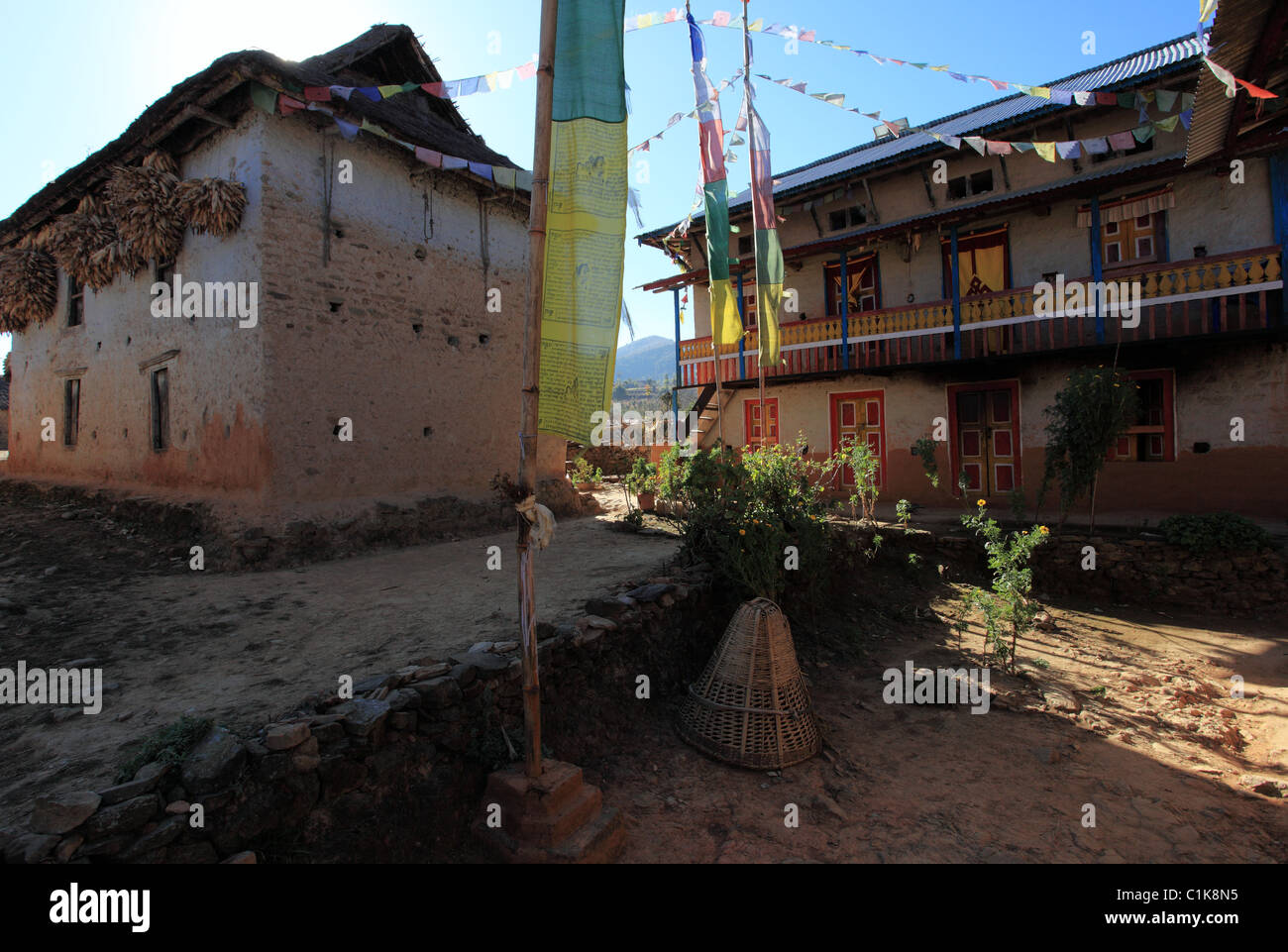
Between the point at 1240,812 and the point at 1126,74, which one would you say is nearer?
the point at 1240,812

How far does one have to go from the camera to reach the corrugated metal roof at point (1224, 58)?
A: 5.11m

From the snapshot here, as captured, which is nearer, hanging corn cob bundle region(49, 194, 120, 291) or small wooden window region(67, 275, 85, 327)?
hanging corn cob bundle region(49, 194, 120, 291)

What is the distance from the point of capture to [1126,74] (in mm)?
11273

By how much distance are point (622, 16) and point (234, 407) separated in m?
7.31

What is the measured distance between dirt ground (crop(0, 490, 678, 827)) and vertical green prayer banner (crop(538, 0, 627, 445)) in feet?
8.12

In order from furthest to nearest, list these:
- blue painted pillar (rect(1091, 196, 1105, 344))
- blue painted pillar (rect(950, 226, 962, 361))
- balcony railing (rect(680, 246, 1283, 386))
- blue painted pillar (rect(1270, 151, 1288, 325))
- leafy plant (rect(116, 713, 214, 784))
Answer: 1. blue painted pillar (rect(950, 226, 962, 361))
2. blue painted pillar (rect(1091, 196, 1105, 344))
3. balcony railing (rect(680, 246, 1283, 386))
4. blue painted pillar (rect(1270, 151, 1288, 325))
5. leafy plant (rect(116, 713, 214, 784))

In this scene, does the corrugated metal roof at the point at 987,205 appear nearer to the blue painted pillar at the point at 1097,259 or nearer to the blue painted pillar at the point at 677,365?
the blue painted pillar at the point at 1097,259

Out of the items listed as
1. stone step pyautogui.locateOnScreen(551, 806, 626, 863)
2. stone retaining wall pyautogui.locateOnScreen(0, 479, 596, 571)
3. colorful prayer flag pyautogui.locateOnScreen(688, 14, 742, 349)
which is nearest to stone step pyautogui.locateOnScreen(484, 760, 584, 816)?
stone step pyautogui.locateOnScreen(551, 806, 626, 863)

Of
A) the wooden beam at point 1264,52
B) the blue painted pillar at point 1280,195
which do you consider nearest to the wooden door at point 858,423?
the blue painted pillar at point 1280,195

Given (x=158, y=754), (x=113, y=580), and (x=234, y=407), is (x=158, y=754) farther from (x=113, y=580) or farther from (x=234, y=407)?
(x=234, y=407)

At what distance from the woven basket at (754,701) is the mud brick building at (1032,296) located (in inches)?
177

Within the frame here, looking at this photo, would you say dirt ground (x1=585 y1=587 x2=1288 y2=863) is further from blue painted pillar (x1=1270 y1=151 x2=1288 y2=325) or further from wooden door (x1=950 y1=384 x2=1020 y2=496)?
blue painted pillar (x1=1270 y1=151 x2=1288 y2=325)

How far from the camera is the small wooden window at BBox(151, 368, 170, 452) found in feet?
31.1
